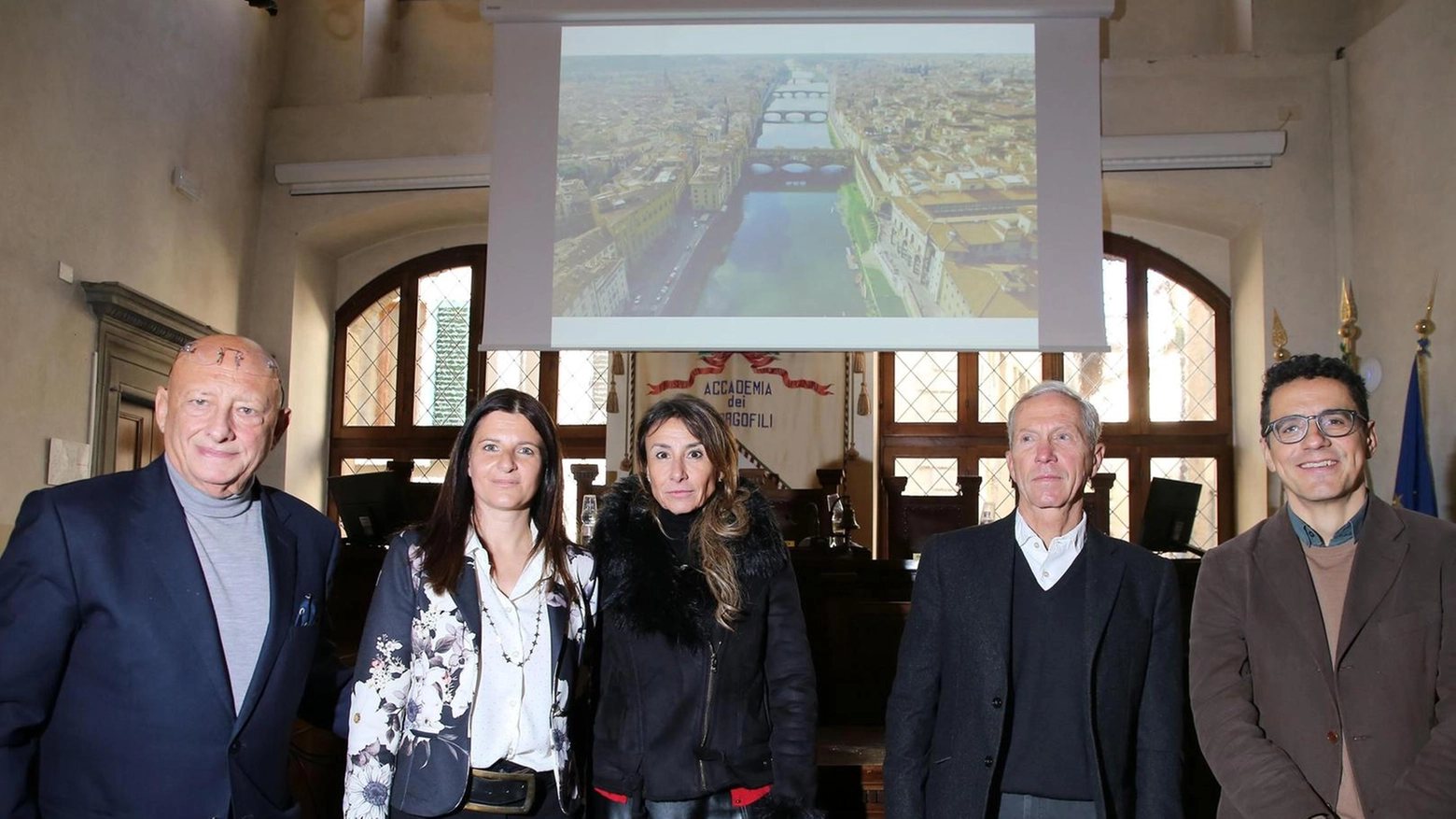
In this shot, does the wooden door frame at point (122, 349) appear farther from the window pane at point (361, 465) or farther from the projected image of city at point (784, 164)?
the projected image of city at point (784, 164)

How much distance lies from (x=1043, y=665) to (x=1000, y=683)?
3.7 inches

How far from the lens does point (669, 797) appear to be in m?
1.94

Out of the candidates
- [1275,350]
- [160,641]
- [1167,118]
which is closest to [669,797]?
[160,641]

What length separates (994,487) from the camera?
26.7 feet

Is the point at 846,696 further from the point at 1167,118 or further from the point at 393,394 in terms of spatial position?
the point at 393,394

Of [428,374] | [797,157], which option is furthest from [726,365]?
[428,374]

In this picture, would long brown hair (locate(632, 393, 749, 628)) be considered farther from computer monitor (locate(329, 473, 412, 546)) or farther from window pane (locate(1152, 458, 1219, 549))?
window pane (locate(1152, 458, 1219, 549))

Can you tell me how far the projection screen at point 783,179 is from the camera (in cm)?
616

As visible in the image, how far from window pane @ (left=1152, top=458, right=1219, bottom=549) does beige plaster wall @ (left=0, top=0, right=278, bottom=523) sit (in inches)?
264

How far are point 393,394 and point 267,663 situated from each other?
24.0 ft

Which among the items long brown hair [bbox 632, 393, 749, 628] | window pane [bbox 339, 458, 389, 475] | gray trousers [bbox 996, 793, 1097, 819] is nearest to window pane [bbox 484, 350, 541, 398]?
window pane [bbox 339, 458, 389, 475]

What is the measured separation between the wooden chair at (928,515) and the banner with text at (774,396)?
1.00 meters

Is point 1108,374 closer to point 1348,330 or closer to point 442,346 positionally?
point 1348,330

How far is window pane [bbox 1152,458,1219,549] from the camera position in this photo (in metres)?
7.91
